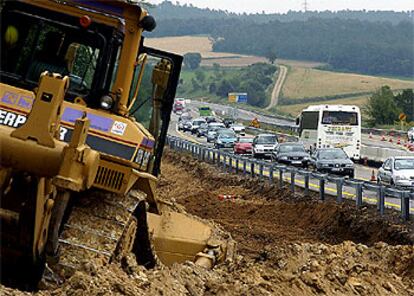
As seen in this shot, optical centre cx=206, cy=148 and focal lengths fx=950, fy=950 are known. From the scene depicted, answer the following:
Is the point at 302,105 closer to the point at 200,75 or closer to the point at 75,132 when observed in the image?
the point at 200,75

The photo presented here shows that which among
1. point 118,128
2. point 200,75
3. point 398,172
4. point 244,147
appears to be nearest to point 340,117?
point 244,147

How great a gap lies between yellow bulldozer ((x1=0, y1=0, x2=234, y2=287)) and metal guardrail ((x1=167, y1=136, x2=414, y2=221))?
985 centimetres

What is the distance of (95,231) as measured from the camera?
859 cm

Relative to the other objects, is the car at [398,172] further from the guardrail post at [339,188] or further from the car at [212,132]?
the car at [212,132]

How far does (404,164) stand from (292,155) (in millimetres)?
10783

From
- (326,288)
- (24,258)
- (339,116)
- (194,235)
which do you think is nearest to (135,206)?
(24,258)

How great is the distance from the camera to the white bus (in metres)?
50.3

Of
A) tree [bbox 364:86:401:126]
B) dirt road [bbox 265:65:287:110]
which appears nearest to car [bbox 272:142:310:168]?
tree [bbox 364:86:401:126]

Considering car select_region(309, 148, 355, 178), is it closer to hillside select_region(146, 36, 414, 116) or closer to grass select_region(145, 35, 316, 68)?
hillside select_region(146, 36, 414, 116)

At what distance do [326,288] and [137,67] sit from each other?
9.79ft

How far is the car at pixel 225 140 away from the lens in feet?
202

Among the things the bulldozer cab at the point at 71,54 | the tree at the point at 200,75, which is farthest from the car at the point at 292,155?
the tree at the point at 200,75

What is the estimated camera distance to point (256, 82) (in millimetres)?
148250

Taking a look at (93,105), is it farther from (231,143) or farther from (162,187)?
(231,143)
